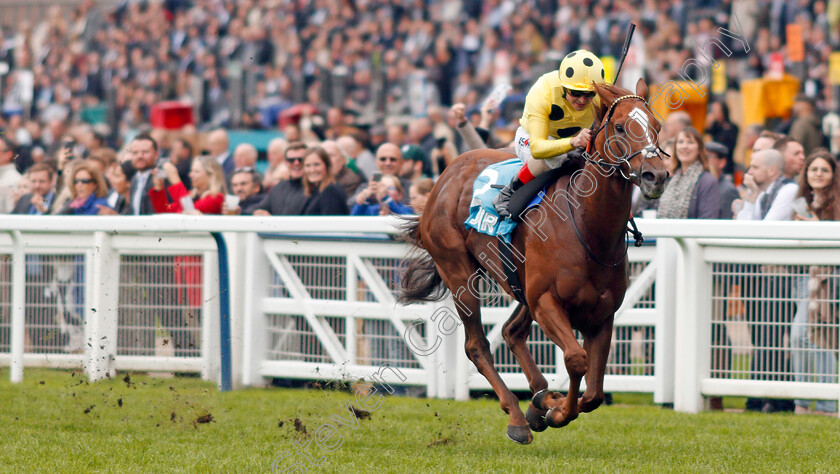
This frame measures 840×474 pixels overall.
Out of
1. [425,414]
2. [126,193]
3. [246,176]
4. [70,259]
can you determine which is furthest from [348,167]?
[425,414]

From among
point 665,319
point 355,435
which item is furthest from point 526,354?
point 665,319

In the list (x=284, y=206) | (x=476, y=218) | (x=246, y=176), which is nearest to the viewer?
(x=476, y=218)

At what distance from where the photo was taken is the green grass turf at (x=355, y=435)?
5.24m

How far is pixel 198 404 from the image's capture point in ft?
22.5

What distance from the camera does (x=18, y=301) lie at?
24.7ft

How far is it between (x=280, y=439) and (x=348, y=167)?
3978mm

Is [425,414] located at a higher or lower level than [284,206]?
lower

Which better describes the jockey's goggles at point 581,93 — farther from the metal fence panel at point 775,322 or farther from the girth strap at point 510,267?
the metal fence panel at point 775,322

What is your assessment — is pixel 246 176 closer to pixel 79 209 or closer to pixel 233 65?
pixel 79 209

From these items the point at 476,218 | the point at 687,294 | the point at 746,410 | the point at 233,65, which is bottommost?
→ the point at 746,410

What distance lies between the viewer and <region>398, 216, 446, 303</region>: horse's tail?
6.53m

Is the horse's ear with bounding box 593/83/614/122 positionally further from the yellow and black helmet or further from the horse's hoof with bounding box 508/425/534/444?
the horse's hoof with bounding box 508/425/534/444

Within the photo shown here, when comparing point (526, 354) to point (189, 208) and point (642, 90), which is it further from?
point (189, 208)

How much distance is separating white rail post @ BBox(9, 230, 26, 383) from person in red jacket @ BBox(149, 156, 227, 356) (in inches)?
40.1
